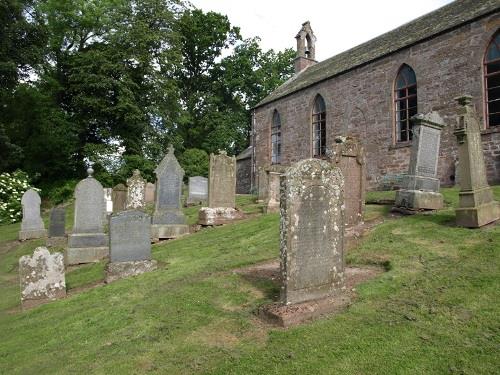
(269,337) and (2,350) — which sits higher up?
(269,337)

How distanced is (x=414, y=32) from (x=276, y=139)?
1143 centimetres

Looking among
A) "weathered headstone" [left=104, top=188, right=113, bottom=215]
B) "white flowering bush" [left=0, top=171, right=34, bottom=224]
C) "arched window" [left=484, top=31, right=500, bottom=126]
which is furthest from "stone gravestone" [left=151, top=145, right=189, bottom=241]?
"white flowering bush" [left=0, top=171, right=34, bottom=224]

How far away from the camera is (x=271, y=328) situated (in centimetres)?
456

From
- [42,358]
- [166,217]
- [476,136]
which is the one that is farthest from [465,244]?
[166,217]

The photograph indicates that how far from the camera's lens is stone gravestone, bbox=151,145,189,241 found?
39.4 feet

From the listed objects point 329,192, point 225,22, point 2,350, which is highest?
point 225,22

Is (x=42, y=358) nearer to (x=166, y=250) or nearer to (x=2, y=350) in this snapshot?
(x=2, y=350)

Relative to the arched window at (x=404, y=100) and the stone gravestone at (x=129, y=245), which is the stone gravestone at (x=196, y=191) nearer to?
the arched window at (x=404, y=100)

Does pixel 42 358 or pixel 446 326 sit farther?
pixel 42 358

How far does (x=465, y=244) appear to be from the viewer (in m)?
6.57

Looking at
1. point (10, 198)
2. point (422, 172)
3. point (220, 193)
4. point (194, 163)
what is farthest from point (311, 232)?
point (194, 163)

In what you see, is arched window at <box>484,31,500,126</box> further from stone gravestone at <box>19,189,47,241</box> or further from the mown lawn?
stone gravestone at <box>19,189,47,241</box>

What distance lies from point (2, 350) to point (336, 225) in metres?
4.86

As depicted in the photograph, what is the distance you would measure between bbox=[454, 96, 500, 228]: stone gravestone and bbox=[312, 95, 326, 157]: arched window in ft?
49.2
